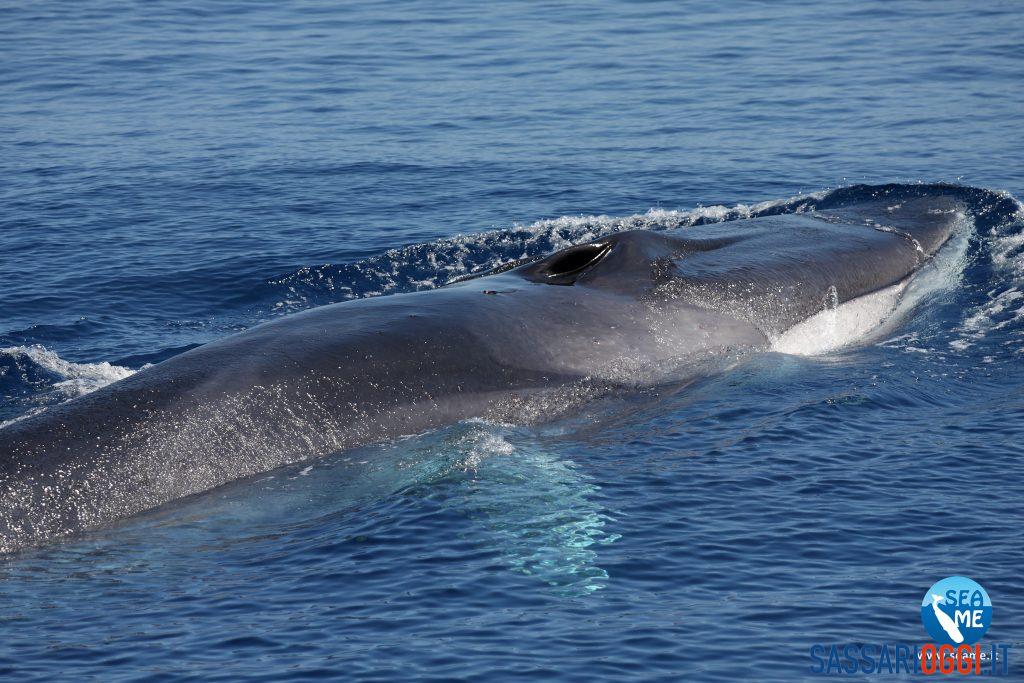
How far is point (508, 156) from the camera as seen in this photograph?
3231 cm

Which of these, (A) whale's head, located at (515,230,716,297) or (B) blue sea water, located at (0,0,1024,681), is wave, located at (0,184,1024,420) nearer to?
(B) blue sea water, located at (0,0,1024,681)

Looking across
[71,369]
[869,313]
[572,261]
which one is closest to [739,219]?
[869,313]

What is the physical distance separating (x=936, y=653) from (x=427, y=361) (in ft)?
19.6

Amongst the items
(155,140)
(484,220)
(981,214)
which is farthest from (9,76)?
(981,214)

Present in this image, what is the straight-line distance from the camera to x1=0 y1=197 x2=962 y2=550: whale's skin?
1171cm

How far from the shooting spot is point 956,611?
1034cm

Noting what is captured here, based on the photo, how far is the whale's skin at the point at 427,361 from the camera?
11.7m

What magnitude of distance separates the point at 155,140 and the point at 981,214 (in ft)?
72.9

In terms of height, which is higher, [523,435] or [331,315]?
[331,315]

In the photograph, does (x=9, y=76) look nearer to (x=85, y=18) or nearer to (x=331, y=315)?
(x=85, y=18)

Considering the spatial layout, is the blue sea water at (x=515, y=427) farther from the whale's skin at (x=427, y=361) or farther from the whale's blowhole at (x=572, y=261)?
the whale's blowhole at (x=572, y=261)

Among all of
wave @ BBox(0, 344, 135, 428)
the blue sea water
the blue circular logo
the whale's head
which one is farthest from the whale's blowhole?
the blue circular logo

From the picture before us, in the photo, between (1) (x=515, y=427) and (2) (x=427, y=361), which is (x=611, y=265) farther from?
(2) (x=427, y=361)

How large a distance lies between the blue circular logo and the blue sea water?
126 mm
